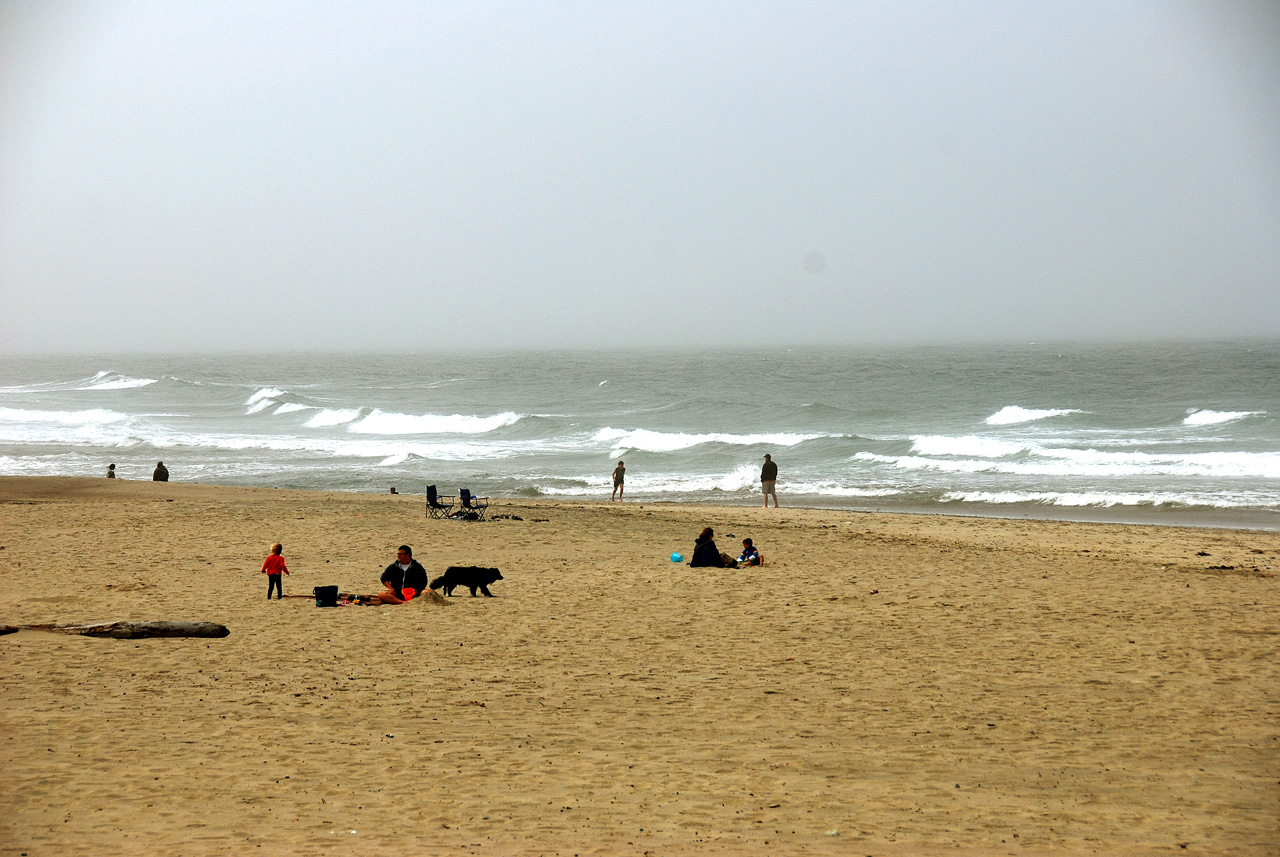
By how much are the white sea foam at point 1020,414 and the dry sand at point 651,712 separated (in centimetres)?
3427

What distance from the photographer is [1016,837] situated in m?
5.45

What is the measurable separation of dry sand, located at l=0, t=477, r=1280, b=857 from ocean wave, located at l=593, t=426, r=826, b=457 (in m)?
23.4

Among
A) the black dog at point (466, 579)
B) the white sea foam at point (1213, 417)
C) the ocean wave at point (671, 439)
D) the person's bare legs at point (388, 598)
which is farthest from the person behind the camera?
the white sea foam at point (1213, 417)

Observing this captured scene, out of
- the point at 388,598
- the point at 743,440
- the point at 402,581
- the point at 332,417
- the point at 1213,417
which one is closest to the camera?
the point at 388,598

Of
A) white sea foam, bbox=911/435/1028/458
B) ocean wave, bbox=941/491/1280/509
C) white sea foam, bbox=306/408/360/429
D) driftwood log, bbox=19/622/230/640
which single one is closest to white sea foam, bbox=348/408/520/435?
white sea foam, bbox=306/408/360/429

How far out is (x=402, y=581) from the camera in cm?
1151

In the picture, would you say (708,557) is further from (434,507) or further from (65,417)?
(65,417)

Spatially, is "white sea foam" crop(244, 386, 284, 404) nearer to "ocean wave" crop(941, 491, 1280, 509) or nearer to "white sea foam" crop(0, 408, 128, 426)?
"white sea foam" crop(0, 408, 128, 426)

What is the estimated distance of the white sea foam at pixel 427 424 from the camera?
154 feet

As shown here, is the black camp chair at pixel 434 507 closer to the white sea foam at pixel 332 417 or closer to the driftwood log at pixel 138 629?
the driftwood log at pixel 138 629

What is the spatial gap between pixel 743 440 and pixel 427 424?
63.3ft

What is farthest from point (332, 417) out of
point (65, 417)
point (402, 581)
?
point (402, 581)

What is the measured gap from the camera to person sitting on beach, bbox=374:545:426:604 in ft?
36.5

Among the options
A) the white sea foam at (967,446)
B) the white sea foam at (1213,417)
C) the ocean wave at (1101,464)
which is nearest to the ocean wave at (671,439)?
the white sea foam at (967,446)
